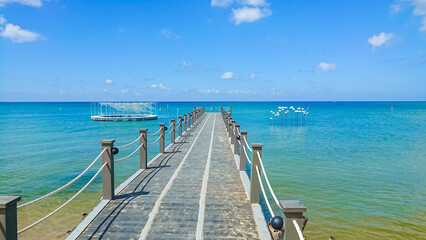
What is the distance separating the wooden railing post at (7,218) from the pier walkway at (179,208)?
5.31 ft

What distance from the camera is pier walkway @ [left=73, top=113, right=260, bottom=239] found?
212 inches

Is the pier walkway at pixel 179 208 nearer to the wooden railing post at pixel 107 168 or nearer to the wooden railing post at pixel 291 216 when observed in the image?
the wooden railing post at pixel 107 168

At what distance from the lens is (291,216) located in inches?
141

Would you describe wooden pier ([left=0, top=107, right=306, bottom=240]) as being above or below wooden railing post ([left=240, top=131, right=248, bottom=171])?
below

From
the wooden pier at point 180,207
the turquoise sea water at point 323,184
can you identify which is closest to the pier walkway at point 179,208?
the wooden pier at point 180,207

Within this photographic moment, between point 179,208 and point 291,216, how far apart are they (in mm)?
3572

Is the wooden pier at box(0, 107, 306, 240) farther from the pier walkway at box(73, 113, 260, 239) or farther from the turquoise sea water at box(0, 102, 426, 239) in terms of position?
the turquoise sea water at box(0, 102, 426, 239)

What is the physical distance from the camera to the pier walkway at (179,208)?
5.38 meters

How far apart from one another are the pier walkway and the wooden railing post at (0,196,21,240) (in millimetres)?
1619

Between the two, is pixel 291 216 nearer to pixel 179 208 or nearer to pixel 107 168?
pixel 179 208

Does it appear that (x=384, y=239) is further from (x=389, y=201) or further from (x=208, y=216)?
(x=208, y=216)

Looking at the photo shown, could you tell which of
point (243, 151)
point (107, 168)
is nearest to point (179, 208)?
point (107, 168)

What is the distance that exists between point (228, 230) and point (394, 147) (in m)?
30.0

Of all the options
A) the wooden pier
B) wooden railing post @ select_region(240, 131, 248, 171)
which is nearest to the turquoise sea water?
wooden railing post @ select_region(240, 131, 248, 171)
